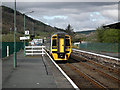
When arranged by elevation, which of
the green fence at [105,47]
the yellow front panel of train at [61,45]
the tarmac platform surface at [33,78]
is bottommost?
the tarmac platform surface at [33,78]

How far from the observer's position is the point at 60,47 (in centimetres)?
2145

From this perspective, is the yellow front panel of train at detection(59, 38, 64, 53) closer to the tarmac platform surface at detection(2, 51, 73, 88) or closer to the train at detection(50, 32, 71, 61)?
the train at detection(50, 32, 71, 61)

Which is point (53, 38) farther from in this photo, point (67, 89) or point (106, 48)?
point (106, 48)

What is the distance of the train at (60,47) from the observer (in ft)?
70.1

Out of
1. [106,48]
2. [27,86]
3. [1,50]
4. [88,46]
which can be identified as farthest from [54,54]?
[88,46]

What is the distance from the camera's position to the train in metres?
21.4

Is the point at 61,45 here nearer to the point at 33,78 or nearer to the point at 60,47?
the point at 60,47

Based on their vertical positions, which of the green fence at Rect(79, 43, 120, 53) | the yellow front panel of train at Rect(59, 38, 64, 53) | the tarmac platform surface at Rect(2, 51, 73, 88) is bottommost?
Answer: the tarmac platform surface at Rect(2, 51, 73, 88)

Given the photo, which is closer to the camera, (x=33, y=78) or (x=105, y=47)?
(x=33, y=78)

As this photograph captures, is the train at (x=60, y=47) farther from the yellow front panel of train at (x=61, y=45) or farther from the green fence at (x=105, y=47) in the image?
Result: the green fence at (x=105, y=47)

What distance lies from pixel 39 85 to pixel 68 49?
11791 millimetres

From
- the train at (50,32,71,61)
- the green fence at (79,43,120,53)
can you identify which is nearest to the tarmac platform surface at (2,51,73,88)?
the train at (50,32,71,61)

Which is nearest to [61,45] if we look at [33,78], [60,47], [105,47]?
[60,47]

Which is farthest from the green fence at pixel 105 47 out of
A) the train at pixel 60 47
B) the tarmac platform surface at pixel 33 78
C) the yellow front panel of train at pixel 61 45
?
the tarmac platform surface at pixel 33 78
